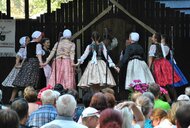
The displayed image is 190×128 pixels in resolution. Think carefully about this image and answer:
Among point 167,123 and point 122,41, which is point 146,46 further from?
point 167,123

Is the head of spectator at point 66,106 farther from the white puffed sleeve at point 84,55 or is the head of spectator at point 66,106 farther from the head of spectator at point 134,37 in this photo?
the head of spectator at point 134,37

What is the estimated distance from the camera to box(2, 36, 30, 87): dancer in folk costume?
16.7 meters

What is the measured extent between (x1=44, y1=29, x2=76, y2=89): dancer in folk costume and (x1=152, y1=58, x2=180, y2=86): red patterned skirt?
1.89m

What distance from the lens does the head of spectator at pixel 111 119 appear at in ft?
19.6

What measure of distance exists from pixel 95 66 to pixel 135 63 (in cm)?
90

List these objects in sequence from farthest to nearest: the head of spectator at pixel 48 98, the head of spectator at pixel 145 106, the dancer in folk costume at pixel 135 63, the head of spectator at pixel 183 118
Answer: the dancer in folk costume at pixel 135 63, the head of spectator at pixel 48 98, the head of spectator at pixel 145 106, the head of spectator at pixel 183 118

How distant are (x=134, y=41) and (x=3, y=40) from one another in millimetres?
3374

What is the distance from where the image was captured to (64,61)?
16.3 meters

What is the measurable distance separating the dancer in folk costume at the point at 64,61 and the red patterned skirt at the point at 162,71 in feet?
6.21

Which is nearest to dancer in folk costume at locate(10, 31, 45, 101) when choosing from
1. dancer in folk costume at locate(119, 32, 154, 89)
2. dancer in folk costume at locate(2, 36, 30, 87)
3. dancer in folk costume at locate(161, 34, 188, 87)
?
dancer in folk costume at locate(2, 36, 30, 87)

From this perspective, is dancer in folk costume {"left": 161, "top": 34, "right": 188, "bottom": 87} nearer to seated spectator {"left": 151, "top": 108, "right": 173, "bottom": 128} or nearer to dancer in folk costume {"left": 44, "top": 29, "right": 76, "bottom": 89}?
dancer in folk costume {"left": 44, "top": 29, "right": 76, "bottom": 89}

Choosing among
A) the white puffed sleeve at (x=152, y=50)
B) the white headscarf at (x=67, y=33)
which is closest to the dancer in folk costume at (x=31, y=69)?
the white headscarf at (x=67, y=33)

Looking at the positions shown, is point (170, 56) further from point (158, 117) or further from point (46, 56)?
point (158, 117)

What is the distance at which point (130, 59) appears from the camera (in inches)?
635
